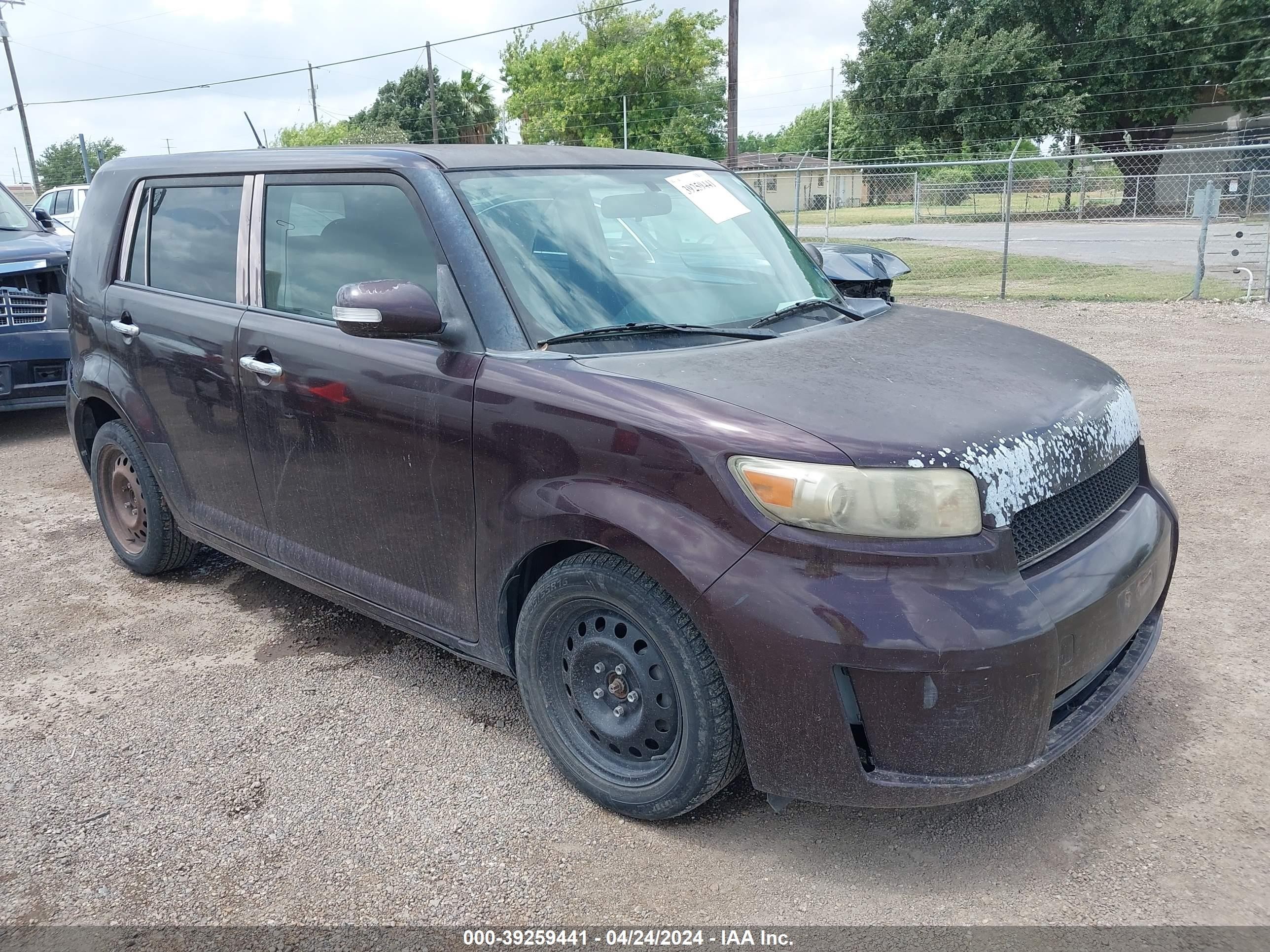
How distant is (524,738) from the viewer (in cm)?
318

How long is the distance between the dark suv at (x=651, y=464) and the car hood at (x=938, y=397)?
1 centimetres

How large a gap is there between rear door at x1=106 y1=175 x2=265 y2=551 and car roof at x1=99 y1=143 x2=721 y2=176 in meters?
0.09

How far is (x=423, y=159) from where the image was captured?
3107 millimetres

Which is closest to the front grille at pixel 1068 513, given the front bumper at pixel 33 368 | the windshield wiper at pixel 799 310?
the windshield wiper at pixel 799 310

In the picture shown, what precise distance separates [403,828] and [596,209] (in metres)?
1.99

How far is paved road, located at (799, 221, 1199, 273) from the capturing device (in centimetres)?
2011

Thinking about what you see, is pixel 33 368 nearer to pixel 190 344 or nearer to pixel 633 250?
pixel 190 344

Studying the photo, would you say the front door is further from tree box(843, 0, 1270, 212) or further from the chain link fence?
tree box(843, 0, 1270, 212)

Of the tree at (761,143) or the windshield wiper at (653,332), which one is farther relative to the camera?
the tree at (761,143)

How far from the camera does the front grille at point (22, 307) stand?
7.19 m

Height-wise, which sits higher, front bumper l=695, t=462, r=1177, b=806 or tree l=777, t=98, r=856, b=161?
tree l=777, t=98, r=856, b=161

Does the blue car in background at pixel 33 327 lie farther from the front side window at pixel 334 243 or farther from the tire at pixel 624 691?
the tire at pixel 624 691

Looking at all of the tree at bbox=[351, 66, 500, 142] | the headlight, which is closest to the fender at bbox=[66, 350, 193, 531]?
the headlight

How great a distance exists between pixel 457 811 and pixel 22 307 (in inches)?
251
